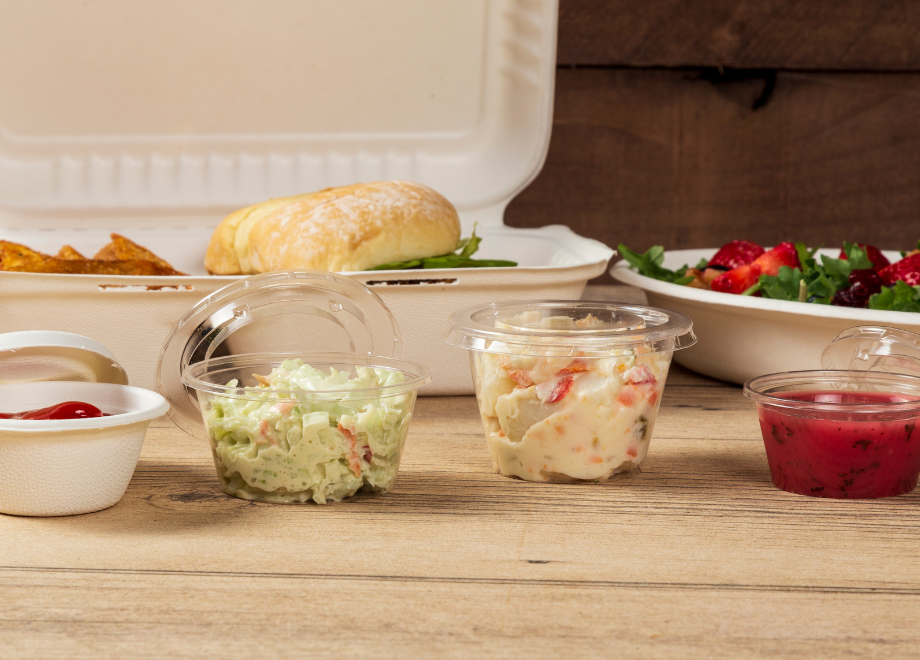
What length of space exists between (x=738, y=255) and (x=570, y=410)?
0.76 meters

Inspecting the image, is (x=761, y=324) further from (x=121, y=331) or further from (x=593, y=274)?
(x=121, y=331)

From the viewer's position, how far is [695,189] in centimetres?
220

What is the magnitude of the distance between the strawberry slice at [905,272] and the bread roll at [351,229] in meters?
0.64

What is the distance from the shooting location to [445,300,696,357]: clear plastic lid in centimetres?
83

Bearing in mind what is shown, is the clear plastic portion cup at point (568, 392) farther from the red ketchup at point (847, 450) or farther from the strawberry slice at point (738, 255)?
the strawberry slice at point (738, 255)

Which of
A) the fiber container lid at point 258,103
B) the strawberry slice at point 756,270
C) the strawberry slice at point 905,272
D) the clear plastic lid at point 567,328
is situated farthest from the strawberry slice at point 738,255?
the clear plastic lid at point 567,328

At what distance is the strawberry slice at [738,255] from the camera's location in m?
1.45

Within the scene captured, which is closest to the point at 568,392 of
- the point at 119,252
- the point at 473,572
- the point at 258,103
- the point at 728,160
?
the point at 473,572

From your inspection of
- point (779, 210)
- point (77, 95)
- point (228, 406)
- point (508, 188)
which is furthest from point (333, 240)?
point (779, 210)

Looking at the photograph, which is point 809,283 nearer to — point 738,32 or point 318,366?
point 318,366

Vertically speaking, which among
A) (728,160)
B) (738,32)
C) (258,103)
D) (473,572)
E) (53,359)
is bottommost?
(473,572)

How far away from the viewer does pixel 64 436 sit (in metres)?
0.73

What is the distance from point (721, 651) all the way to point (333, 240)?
80 cm

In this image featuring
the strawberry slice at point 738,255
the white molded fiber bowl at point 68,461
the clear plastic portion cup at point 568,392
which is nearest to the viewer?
the white molded fiber bowl at point 68,461
